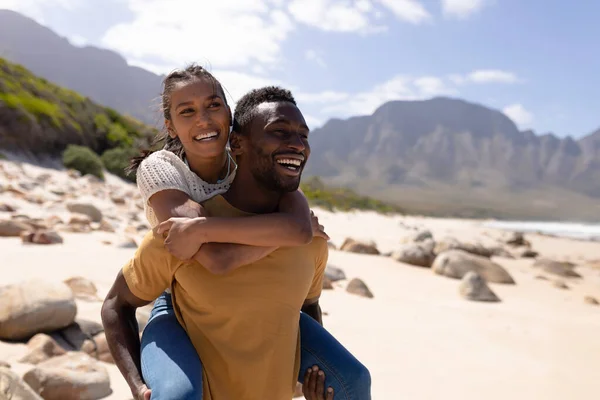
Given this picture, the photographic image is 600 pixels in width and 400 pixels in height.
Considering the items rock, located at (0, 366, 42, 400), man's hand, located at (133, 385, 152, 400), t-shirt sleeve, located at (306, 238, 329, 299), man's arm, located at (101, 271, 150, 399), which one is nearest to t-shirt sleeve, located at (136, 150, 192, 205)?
man's arm, located at (101, 271, 150, 399)

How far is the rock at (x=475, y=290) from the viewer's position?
25.4ft

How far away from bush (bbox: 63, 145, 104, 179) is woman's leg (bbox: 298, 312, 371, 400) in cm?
1903

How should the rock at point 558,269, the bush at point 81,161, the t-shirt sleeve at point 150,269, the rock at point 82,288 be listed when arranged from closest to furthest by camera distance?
the t-shirt sleeve at point 150,269 → the rock at point 82,288 → the rock at point 558,269 → the bush at point 81,161

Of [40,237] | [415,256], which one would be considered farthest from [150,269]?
[415,256]

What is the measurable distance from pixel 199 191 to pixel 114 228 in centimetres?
726

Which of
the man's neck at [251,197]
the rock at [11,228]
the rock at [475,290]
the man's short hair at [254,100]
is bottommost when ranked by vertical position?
the rock at [475,290]

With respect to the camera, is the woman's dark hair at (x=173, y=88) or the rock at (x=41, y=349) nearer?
the woman's dark hair at (x=173, y=88)

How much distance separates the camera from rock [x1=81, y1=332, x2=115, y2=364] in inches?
146

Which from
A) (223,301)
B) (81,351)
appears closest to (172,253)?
(223,301)

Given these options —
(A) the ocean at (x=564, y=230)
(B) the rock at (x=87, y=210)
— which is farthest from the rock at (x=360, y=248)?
(A) the ocean at (x=564, y=230)

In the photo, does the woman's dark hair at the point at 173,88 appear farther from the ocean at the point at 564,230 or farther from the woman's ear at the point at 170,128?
the ocean at the point at 564,230

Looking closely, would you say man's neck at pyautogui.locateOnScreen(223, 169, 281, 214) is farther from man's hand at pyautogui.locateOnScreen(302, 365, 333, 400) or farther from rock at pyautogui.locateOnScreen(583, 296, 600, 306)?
rock at pyautogui.locateOnScreen(583, 296, 600, 306)

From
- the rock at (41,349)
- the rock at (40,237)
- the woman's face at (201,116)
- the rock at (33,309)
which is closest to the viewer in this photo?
the woman's face at (201,116)

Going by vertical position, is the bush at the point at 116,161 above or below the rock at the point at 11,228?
below
